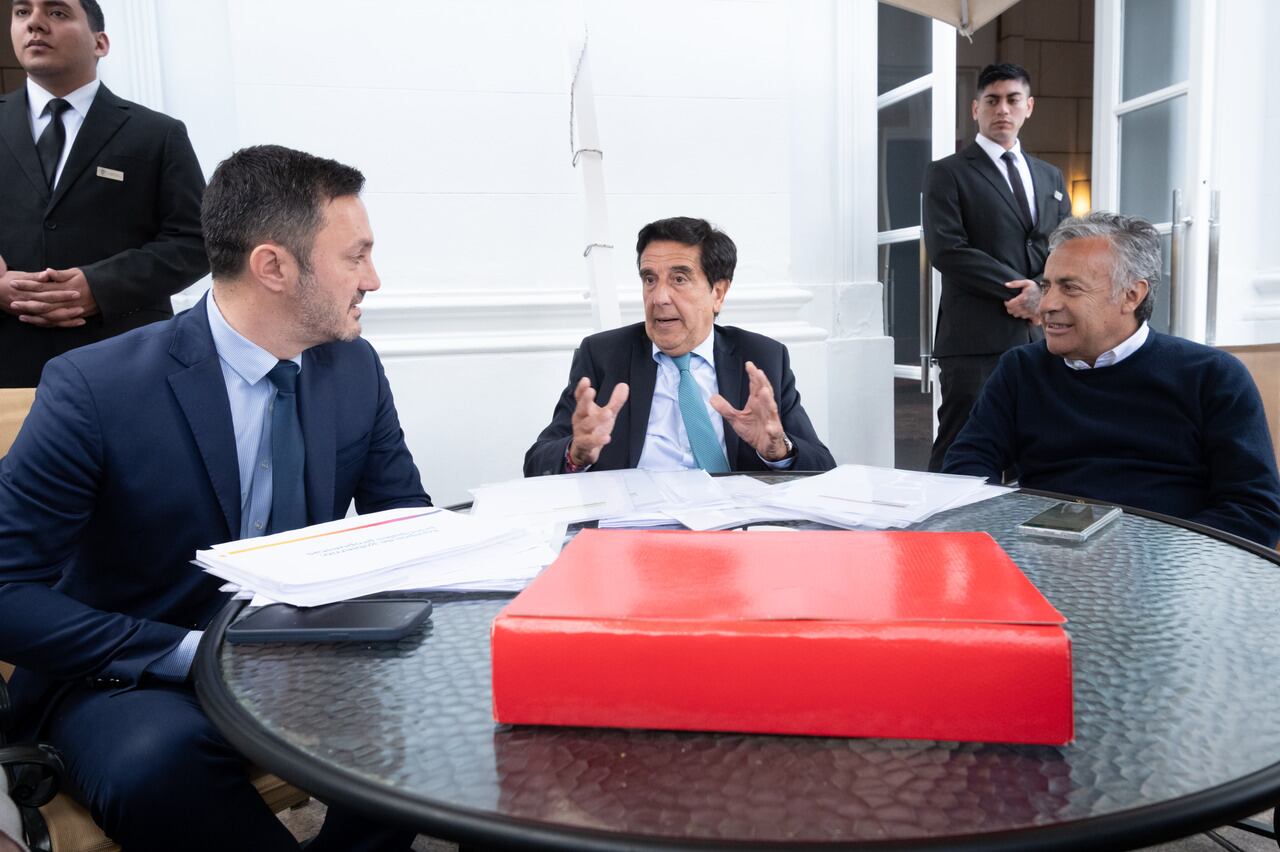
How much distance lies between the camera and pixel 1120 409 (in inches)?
79.5

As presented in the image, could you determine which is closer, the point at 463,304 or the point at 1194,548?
the point at 1194,548

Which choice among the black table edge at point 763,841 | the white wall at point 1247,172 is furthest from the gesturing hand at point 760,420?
the white wall at point 1247,172

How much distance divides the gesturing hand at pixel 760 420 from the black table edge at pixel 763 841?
4.16 ft

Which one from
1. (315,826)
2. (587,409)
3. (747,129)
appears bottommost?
(315,826)

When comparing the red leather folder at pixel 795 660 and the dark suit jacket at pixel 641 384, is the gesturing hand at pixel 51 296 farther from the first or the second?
the red leather folder at pixel 795 660

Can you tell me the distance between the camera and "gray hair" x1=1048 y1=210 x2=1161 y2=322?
6.93 ft

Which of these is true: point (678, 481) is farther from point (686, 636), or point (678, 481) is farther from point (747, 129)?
point (747, 129)

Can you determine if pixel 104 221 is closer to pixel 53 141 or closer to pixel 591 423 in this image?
pixel 53 141

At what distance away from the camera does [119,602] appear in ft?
4.43

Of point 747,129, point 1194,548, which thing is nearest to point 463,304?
point 747,129

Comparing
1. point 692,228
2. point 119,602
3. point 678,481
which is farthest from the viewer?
point 692,228

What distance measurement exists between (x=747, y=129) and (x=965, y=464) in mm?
1778

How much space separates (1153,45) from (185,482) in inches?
153

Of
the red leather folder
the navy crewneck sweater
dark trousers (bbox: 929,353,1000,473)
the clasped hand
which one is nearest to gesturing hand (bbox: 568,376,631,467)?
the navy crewneck sweater
